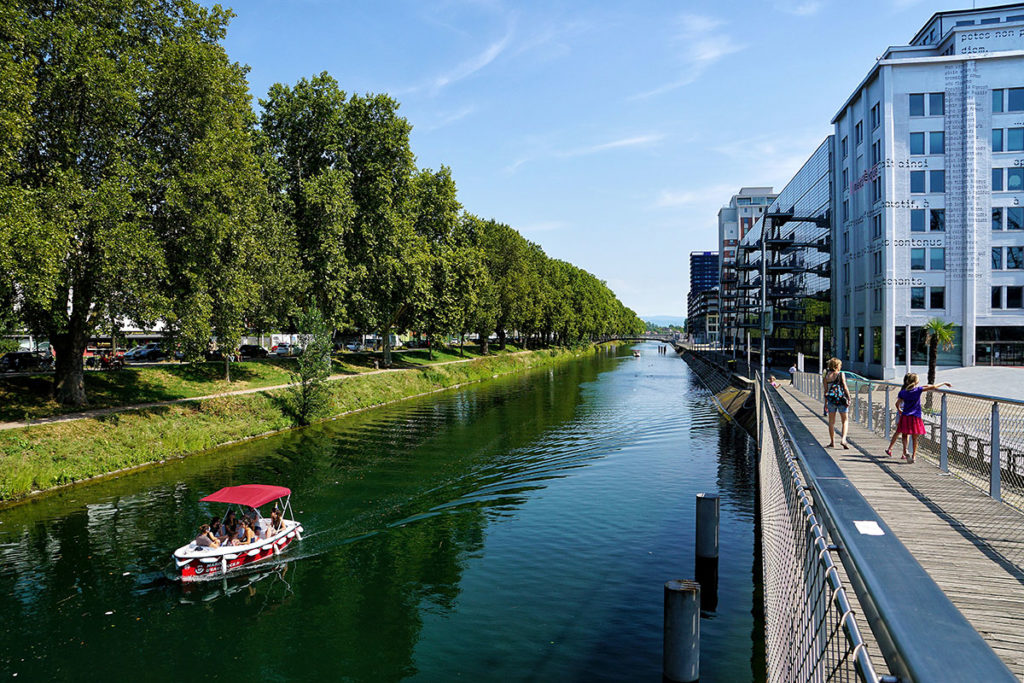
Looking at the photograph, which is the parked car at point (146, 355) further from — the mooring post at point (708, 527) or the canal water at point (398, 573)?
the mooring post at point (708, 527)

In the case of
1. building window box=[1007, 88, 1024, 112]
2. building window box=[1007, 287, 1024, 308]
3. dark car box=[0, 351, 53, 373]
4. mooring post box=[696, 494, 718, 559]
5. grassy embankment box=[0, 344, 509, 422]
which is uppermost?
building window box=[1007, 88, 1024, 112]

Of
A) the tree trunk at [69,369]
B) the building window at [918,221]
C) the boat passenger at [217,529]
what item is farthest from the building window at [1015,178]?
the tree trunk at [69,369]

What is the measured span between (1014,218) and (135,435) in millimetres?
63431

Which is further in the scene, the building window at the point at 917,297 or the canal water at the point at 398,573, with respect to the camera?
the building window at the point at 917,297

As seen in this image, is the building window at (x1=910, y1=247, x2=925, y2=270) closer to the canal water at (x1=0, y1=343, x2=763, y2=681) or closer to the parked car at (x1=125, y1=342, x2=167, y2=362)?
the canal water at (x1=0, y1=343, x2=763, y2=681)

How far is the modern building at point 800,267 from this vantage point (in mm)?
68812

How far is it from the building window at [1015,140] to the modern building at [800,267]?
671 inches

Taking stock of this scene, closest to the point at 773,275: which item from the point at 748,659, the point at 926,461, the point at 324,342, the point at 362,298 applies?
the point at 362,298

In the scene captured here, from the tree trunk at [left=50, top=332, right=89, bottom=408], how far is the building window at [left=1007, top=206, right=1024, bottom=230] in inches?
2565

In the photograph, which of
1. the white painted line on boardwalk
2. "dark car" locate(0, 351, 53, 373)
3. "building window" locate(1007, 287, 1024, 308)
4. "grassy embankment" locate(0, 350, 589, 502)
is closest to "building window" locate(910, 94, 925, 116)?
"building window" locate(1007, 287, 1024, 308)

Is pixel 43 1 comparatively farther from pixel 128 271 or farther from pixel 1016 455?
pixel 1016 455

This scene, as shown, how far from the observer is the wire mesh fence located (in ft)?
14.3

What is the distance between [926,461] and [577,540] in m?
9.47

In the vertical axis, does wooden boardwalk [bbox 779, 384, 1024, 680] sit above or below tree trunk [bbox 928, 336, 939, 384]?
below
